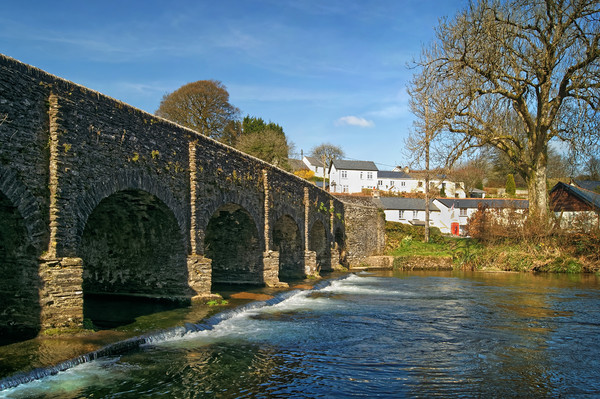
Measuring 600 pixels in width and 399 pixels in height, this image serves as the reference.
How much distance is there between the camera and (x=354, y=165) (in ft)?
238

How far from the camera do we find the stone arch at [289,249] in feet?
75.9

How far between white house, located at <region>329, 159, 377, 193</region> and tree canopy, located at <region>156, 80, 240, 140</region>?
79.2 ft

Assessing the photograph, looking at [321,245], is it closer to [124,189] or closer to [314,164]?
[124,189]

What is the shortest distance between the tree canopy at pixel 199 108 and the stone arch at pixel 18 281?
40.3m

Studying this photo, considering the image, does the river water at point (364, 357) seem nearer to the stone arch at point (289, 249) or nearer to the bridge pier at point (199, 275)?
the bridge pier at point (199, 275)

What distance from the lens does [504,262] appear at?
98.5 ft

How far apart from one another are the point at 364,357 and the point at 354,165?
210 ft

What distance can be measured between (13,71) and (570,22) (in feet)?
71.9

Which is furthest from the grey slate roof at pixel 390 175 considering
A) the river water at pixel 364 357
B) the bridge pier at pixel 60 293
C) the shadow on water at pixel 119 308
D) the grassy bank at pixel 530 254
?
the bridge pier at pixel 60 293

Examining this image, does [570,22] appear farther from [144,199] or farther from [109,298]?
[109,298]

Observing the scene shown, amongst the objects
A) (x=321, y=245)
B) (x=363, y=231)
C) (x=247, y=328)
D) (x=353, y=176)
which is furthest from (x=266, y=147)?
(x=247, y=328)

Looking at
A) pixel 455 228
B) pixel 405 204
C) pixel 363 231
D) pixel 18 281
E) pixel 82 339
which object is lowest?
pixel 82 339

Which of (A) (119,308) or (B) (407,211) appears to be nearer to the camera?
(A) (119,308)

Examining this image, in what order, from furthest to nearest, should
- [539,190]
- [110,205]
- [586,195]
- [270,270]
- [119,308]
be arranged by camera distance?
[586,195], [539,190], [270,270], [110,205], [119,308]
